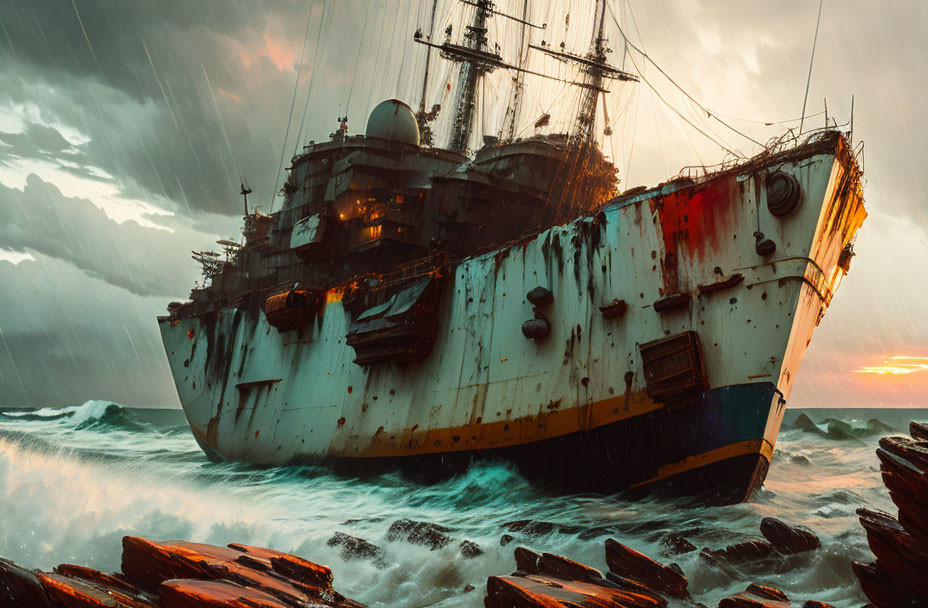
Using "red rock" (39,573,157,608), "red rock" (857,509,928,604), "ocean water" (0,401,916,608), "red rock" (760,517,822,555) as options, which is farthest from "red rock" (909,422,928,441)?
"red rock" (39,573,157,608)

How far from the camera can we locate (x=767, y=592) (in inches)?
253

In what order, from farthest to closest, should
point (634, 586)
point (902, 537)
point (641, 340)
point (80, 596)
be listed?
1. point (641, 340)
2. point (634, 586)
3. point (902, 537)
4. point (80, 596)

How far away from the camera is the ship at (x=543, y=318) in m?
10.9

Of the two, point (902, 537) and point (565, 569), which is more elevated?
point (902, 537)

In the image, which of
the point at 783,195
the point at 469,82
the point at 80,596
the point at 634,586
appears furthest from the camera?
the point at 469,82

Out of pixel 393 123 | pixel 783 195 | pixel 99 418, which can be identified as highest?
pixel 393 123

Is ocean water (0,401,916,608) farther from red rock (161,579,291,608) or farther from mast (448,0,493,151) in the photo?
mast (448,0,493,151)

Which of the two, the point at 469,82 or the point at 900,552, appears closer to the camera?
the point at 900,552

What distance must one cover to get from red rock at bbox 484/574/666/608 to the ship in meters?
5.69

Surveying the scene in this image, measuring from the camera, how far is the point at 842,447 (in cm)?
2998

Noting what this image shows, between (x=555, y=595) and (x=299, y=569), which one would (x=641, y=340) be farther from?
(x=299, y=569)

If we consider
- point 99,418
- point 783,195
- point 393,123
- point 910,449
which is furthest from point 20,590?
point 99,418

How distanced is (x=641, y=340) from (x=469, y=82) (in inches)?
958

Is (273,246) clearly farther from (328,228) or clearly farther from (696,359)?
(696,359)
